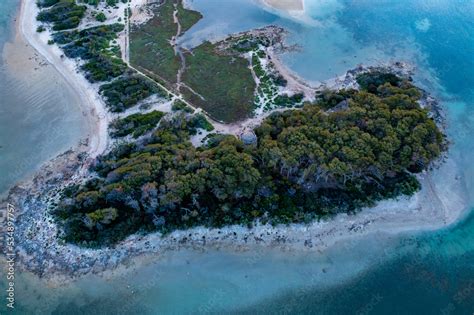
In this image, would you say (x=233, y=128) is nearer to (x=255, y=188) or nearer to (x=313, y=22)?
(x=255, y=188)

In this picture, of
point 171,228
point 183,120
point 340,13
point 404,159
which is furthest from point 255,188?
point 340,13

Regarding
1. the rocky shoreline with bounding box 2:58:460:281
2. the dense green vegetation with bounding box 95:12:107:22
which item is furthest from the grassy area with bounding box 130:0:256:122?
the rocky shoreline with bounding box 2:58:460:281

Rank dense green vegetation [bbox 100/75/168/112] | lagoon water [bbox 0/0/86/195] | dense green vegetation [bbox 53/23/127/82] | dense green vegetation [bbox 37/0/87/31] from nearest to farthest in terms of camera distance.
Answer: lagoon water [bbox 0/0/86/195] → dense green vegetation [bbox 100/75/168/112] → dense green vegetation [bbox 53/23/127/82] → dense green vegetation [bbox 37/0/87/31]

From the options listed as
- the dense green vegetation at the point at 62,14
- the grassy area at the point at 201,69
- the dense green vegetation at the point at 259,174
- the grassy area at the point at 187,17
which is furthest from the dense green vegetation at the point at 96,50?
the dense green vegetation at the point at 259,174

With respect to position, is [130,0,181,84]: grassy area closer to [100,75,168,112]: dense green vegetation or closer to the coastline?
[100,75,168,112]: dense green vegetation

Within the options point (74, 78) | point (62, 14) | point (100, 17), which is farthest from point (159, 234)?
point (62, 14)

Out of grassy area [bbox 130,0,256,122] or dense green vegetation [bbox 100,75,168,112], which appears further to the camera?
grassy area [bbox 130,0,256,122]

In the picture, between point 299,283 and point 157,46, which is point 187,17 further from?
point 299,283
